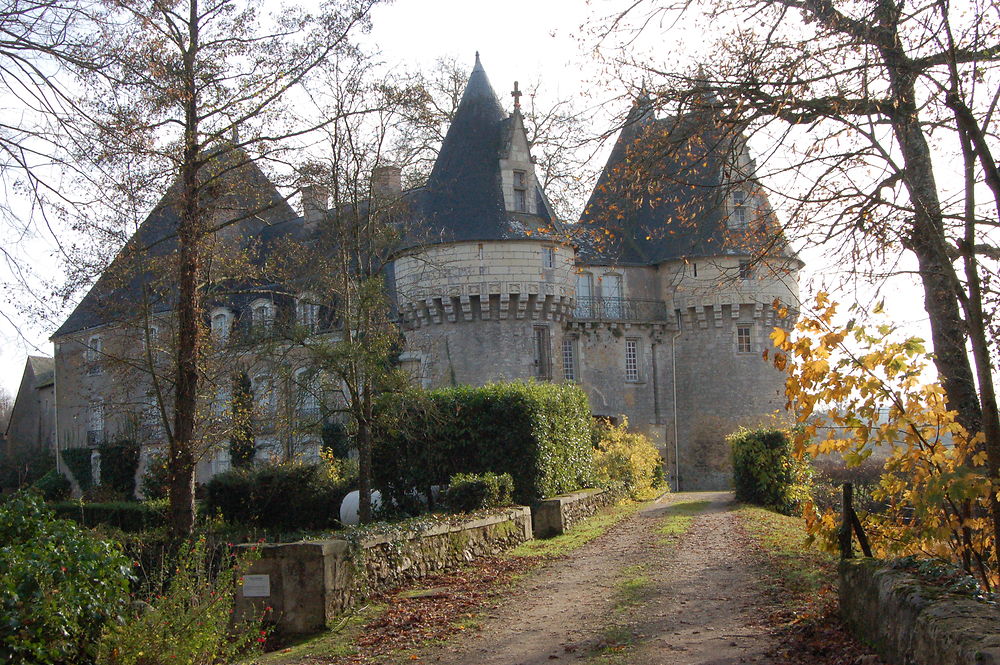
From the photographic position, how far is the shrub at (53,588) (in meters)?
5.29

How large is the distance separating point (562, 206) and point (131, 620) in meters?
27.0

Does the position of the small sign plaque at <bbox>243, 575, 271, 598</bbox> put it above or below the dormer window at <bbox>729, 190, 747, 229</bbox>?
→ below

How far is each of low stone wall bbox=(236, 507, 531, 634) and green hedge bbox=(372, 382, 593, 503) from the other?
5104 mm

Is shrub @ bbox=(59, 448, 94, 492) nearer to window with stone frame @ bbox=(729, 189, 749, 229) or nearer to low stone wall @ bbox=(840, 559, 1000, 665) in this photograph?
window with stone frame @ bbox=(729, 189, 749, 229)

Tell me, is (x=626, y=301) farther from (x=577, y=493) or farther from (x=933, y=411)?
(x=933, y=411)

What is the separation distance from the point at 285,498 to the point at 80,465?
2133 cm

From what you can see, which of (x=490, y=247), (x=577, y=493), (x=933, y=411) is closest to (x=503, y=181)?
(x=490, y=247)

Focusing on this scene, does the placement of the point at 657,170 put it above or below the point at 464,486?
above

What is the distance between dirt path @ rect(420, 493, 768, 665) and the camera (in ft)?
21.2

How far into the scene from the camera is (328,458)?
20.0m

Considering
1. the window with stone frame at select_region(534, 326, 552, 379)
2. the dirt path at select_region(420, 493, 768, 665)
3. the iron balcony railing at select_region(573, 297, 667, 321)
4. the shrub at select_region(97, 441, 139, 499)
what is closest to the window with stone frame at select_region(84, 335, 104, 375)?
the dirt path at select_region(420, 493, 768, 665)

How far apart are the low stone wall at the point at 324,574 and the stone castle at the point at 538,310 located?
4927 mm

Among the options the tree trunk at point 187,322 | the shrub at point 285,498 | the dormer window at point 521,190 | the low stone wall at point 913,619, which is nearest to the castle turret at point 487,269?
the dormer window at point 521,190

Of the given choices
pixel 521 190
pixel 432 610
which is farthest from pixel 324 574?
pixel 521 190
